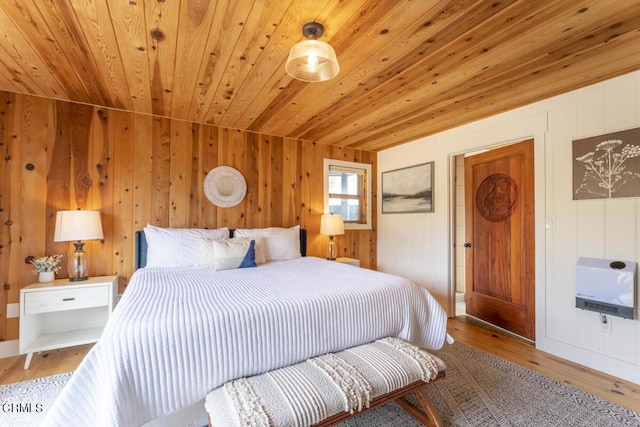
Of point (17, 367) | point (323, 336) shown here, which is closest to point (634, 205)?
point (323, 336)

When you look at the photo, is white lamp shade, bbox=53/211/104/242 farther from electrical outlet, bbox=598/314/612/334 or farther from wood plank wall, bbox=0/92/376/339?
electrical outlet, bbox=598/314/612/334

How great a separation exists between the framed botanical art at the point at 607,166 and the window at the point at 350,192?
246 centimetres

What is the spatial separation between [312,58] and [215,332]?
1493 millimetres

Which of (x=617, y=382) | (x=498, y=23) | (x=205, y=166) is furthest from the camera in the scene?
(x=205, y=166)

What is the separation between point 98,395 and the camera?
1.09 metres

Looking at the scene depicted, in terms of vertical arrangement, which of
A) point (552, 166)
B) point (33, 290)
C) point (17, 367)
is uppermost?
point (552, 166)

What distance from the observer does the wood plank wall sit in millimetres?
2465

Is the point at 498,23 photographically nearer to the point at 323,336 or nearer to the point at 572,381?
the point at 323,336

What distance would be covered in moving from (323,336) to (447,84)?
6.83 ft

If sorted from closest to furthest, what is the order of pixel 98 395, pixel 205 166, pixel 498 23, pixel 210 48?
pixel 98 395 → pixel 498 23 → pixel 210 48 → pixel 205 166

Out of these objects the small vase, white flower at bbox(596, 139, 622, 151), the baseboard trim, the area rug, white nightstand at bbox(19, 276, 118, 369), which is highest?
white flower at bbox(596, 139, 622, 151)

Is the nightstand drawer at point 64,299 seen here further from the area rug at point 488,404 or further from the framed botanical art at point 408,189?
the framed botanical art at point 408,189

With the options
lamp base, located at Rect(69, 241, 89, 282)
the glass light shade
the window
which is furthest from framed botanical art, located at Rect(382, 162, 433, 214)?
lamp base, located at Rect(69, 241, 89, 282)

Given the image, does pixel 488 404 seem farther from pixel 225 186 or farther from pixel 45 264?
pixel 45 264
